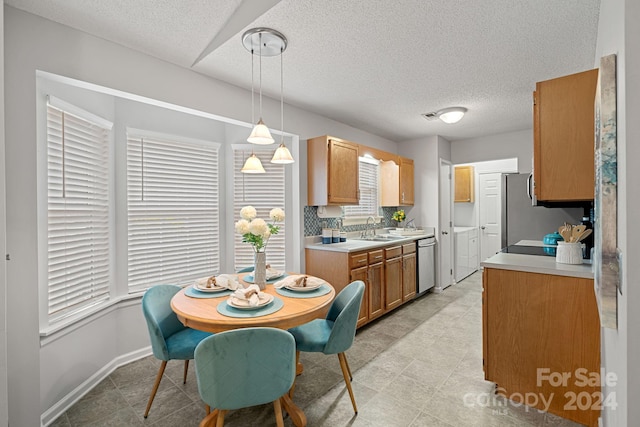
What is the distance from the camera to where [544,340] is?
2.01 metres

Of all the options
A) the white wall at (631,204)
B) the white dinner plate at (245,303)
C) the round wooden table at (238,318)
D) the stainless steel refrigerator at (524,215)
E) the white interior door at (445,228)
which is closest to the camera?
the white wall at (631,204)

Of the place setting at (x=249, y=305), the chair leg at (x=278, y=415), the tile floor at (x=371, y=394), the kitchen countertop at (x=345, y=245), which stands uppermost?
the kitchen countertop at (x=345, y=245)

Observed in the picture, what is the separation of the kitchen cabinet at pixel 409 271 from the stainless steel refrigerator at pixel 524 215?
1252 mm

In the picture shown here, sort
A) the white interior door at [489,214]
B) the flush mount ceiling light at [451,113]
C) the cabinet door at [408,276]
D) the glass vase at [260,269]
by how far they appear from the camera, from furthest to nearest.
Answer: the white interior door at [489,214] < the cabinet door at [408,276] < the flush mount ceiling light at [451,113] < the glass vase at [260,269]

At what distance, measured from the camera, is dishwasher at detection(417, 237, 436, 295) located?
14.8 feet

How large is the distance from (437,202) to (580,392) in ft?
10.8

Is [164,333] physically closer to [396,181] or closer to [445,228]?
[396,181]

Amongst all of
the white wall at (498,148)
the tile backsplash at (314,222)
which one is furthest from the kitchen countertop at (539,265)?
the white wall at (498,148)

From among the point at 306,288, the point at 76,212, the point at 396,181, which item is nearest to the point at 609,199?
the point at 306,288

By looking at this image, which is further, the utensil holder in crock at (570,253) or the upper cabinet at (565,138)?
the utensil holder in crock at (570,253)

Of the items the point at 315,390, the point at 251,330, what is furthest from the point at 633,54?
the point at 315,390

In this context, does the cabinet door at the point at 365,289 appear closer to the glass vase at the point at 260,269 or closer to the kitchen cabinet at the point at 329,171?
the kitchen cabinet at the point at 329,171

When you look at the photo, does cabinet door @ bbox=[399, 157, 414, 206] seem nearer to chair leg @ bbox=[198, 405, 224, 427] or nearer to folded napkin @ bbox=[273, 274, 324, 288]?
folded napkin @ bbox=[273, 274, 324, 288]

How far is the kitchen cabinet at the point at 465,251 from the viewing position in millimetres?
5574
